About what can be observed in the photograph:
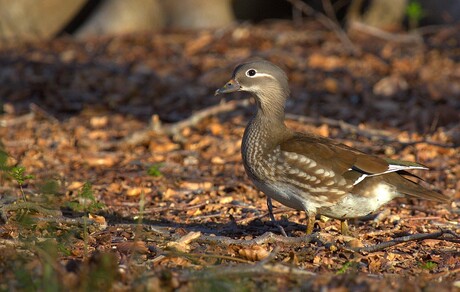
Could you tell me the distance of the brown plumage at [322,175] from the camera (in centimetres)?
576

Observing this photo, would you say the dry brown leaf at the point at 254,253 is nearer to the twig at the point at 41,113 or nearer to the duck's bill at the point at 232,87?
the duck's bill at the point at 232,87

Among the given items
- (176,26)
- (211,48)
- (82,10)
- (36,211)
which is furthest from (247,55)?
(36,211)

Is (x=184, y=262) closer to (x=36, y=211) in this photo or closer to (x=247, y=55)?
(x=36, y=211)

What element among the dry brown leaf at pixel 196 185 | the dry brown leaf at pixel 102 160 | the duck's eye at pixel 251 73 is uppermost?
the duck's eye at pixel 251 73

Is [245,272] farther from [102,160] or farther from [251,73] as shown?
[102,160]

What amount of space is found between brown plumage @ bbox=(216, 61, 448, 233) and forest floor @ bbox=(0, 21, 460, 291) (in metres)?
0.28

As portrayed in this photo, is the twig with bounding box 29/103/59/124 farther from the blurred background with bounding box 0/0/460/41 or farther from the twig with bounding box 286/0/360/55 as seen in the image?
the twig with bounding box 286/0/360/55

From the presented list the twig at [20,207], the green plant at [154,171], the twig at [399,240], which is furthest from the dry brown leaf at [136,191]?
the twig at [399,240]

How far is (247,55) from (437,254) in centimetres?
654

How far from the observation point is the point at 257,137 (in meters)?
6.04

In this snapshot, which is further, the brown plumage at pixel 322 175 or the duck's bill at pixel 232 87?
the duck's bill at pixel 232 87

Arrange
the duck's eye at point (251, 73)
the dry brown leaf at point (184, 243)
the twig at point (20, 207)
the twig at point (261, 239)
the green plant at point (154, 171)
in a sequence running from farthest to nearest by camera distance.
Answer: the green plant at point (154, 171) < the duck's eye at point (251, 73) < the twig at point (20, 207) < the twig at point (261, 239) < the dry brown leaf at point (184, 243)

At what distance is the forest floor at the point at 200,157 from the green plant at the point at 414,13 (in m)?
0.25

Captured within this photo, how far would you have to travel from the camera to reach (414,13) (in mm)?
11164
